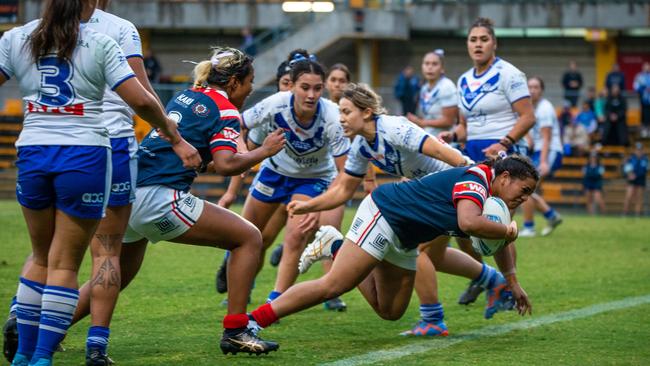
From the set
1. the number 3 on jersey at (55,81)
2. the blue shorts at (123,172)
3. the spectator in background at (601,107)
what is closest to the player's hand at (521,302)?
the blue shorts at (123,172)

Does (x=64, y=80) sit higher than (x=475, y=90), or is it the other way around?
(x=64, y=80)

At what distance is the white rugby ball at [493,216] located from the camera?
6.32m

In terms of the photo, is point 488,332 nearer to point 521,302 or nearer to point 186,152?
point 521,302

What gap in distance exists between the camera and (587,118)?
2517 centimetres

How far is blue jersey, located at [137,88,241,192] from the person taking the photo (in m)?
6.44

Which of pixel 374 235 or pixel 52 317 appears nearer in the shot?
pixel 52 317

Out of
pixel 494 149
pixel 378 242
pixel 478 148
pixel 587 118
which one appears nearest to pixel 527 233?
pixel 478 148

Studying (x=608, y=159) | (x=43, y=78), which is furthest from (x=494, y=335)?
(x=608, y=159)

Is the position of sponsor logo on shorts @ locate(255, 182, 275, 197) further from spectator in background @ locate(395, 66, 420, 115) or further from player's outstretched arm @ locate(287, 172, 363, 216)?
spectator in background @ locate(395, 66, 420, 115)

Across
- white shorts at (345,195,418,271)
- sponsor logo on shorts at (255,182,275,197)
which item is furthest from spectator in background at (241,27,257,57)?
white shorts at (345,195,418,271)

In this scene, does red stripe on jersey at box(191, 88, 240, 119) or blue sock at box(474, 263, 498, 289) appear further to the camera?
blue sock at box(474, 263, 498, 289)

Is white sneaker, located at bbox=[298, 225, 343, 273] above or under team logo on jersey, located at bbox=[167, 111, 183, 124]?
under

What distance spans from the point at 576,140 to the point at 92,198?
2056cm

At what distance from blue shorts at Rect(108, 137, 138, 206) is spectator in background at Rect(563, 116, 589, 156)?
767 inches
